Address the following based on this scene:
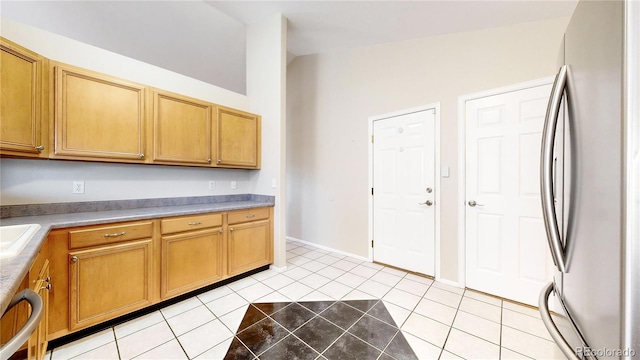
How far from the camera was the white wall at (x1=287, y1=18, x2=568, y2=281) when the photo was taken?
2.22 metres

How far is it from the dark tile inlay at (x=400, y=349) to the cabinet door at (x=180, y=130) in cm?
244

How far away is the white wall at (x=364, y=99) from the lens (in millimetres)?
2217

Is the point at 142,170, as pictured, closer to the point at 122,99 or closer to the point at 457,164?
the point at 122,99

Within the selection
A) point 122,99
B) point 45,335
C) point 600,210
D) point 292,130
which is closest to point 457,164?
point 600,210

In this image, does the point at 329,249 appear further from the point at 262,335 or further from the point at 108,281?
the point at 108,281

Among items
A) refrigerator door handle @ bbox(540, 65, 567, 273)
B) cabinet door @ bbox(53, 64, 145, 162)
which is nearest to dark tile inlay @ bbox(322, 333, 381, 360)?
refrigerator door handle @ bbox(540, 65, 567, 273)

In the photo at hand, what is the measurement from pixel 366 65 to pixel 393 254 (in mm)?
2645

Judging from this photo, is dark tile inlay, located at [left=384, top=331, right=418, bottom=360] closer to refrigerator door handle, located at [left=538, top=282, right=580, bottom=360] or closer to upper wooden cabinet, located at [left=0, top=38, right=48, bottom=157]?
refrigerator door handle, located at [left=538, top=282, right=580, bottom=360]

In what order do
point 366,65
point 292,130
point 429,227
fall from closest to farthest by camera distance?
point 429,227 → point 366,65 → point 292,130

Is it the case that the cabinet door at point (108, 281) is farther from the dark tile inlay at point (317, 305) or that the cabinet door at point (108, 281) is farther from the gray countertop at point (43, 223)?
the dark tile inlay at point (317, 305)

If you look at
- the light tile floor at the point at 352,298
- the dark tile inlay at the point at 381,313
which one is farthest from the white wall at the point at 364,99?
the dark tile inlay at the point at 381,313

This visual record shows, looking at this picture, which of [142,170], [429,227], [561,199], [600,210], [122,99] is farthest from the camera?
[429,227]

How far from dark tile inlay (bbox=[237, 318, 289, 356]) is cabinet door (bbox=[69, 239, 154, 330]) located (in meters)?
0.93

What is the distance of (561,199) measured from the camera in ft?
2.64
